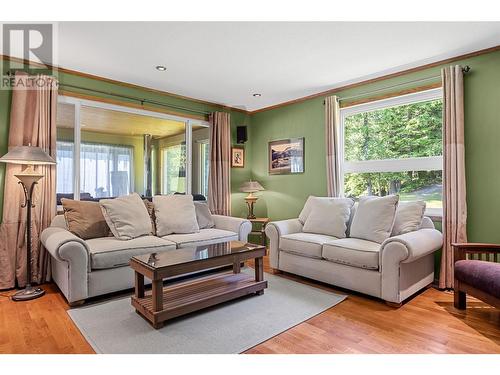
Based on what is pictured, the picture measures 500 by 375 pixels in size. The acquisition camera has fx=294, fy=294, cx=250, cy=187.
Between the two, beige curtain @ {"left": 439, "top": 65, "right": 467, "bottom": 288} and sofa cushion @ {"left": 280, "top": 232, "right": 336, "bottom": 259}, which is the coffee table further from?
beige curtain @ {"left": 439, "top": 65, "right": 467, "bottom": 288}

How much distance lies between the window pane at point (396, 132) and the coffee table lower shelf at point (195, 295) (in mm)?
2319

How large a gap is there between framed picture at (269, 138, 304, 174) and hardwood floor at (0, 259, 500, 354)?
8.05 feet

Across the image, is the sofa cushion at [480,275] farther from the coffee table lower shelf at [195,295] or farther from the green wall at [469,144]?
the coffee table lower shelf at [195,295]

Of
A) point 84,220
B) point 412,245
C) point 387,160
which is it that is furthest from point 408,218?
point 84,220

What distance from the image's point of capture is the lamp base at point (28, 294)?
2.71 meters

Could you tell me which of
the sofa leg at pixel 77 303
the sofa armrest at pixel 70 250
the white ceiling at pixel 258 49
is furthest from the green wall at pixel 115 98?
the sofa leg at pixel 77 303

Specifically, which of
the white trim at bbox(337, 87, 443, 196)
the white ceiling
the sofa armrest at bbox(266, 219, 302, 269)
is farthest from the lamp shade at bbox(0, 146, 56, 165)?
the white trim at bbox(337, 87, 443, 196)

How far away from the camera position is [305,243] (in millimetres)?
3221

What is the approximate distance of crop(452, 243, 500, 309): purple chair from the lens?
2127 millimetres

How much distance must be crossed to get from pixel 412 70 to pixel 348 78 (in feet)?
2.36

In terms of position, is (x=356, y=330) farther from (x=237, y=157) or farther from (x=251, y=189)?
(x=237, y=157)

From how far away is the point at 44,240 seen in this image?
289 centimetres
